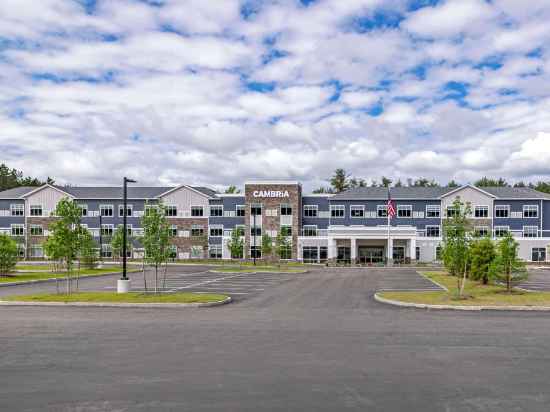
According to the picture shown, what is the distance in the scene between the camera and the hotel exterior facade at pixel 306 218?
2793 inches

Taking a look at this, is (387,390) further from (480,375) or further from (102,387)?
(102,387)

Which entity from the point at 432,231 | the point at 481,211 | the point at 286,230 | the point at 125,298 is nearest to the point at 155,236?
the point at 125,298

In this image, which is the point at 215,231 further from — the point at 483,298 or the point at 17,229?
the point at 483,298

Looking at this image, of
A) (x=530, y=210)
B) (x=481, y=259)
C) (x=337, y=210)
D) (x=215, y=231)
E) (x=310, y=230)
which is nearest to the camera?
(x=481, y=259)

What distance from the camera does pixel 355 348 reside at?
13961 mm

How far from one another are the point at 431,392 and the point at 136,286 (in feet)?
88.1

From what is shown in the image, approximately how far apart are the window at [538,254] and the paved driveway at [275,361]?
53273 millimetres

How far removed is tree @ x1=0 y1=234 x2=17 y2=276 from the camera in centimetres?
3991

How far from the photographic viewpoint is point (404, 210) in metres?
74.7

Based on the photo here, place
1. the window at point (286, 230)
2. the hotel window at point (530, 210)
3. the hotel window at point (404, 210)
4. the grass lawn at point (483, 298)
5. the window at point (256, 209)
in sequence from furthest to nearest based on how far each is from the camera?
the hotel window at point (404, 210) → the window at point (256, 209) → the hotel window at point (530, 210) → the window at point (286, 230) → the grass lawn at point (483, 298)

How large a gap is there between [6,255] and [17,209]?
145 ft

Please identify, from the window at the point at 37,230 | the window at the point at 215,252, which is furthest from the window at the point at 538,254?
the window at the point at 37,230

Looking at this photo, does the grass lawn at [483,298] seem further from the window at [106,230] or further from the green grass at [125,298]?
the window at [106,230]

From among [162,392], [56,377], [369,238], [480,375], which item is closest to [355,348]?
[480,375]
